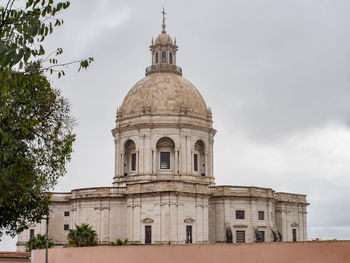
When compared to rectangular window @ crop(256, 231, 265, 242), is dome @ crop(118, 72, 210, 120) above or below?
above

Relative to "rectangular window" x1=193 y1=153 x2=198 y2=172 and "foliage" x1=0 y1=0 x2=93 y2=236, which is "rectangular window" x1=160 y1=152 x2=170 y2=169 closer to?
"rectangular window" x1=193 y1=153 x2=198 y2=172

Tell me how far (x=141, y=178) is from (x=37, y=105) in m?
30.5

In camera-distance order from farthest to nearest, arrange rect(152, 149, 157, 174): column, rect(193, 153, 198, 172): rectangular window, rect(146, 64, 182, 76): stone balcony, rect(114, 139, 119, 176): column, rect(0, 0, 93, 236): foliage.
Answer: rect(146, 64, 182, 76): stone balcony
rect(114, 139, 119, 176): column
rect(193, 153, 198, 172): rectangular window
rect(152, 149, 157, 174): column
rect(0, 0, 93, 236): foliage

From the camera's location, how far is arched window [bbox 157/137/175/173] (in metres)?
55.8

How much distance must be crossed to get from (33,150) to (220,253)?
31.7ft

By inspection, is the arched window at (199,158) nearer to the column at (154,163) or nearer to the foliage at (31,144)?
the column at (154,163)

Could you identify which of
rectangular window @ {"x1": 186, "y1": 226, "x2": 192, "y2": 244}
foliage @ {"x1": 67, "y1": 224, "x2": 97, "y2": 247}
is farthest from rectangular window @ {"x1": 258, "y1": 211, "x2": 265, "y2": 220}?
foliage @ {"x1": 67, "y1": 224, "x2": 97, "y2": 247}

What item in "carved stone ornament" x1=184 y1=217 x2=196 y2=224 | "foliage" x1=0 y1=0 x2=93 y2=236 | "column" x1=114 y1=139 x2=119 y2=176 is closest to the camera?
"foliage" x1=0 y1=0 x2=93 y2=236

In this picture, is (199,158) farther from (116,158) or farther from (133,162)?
(116,158)

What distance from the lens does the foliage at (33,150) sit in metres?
21.5

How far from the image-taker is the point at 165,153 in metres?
56.3

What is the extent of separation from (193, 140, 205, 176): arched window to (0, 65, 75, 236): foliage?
2973 centimetres

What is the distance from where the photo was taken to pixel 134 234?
49.4 meters

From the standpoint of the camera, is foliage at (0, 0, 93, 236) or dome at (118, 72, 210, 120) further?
dome at (118, 72, 210, 120)
